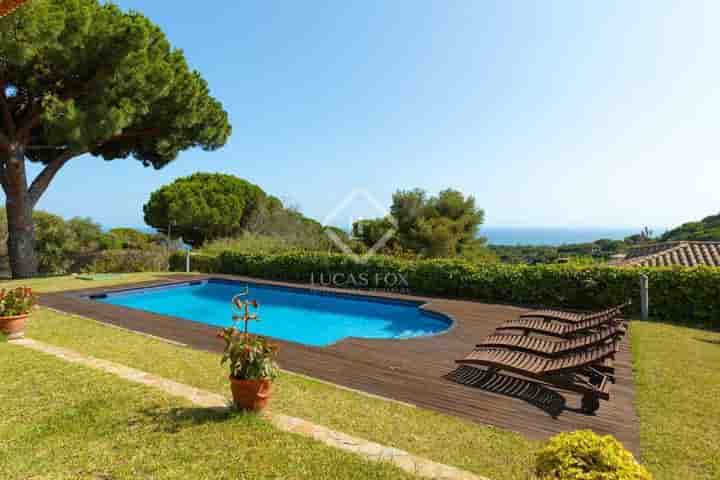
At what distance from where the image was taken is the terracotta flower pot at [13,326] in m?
5.23

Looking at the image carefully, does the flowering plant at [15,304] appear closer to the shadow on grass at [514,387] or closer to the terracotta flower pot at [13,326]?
the terracotta flower pot at [13,326]

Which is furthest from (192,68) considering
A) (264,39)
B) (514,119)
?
(514,119)

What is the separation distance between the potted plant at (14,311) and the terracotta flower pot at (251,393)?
14.0 feet

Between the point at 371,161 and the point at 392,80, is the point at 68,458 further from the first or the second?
the point at 371,161

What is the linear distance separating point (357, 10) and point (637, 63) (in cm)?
761

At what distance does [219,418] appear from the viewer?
10.3 ft

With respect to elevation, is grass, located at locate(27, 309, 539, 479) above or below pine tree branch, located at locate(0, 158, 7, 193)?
below

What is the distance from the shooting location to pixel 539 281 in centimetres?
905

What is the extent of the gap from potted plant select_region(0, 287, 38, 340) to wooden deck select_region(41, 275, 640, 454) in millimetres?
1453

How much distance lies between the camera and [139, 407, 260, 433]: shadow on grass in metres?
3.00

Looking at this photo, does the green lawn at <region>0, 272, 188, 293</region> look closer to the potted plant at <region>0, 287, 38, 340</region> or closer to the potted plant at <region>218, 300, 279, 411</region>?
the potted plant at <region>0, 287, 38, 340</region>

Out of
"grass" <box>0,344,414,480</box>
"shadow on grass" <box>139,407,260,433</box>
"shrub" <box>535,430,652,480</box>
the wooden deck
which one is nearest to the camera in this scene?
"shrub" <box>535,430,652,480</box>

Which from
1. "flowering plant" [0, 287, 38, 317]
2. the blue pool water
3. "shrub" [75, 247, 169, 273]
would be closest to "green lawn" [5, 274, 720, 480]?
"flowering plant" [0, 287, 38, 317]

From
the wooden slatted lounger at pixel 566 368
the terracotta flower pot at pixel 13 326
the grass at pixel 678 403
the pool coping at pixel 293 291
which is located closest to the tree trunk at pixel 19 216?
the pool coping at pixel 293 291
